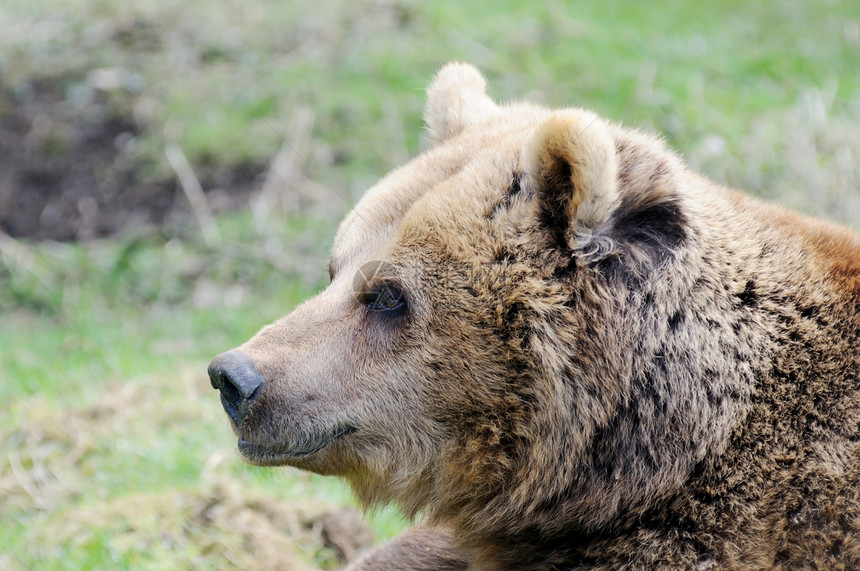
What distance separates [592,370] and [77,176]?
9.51 meters

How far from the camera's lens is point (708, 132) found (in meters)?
9.83

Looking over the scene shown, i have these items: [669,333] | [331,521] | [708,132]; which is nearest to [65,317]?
[331,521]

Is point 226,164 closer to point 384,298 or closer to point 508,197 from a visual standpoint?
point 384,298

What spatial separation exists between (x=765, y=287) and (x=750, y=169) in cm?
629

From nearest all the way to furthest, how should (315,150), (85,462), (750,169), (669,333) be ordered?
(669,333), (85,462), (750,169), (315,150)

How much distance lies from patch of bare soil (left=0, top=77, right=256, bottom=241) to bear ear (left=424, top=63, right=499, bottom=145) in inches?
Result: 254

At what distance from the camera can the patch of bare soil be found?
10.8m

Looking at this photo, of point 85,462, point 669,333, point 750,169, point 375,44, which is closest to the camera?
point 669,333

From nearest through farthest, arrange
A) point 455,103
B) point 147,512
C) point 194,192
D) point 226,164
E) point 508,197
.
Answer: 1. point 508,197
2. point 455,103
3. point 147,512
4. point 194,192
5. point 226,164

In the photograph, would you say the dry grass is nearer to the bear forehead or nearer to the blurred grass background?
the blurred grass background

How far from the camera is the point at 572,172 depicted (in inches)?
126

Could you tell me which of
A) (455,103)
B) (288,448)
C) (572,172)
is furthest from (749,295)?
(288,448)

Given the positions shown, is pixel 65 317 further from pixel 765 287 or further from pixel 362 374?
pixel 765 287

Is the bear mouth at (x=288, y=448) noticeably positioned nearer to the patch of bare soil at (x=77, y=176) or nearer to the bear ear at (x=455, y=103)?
the bear ear at (x=455, y=103)
